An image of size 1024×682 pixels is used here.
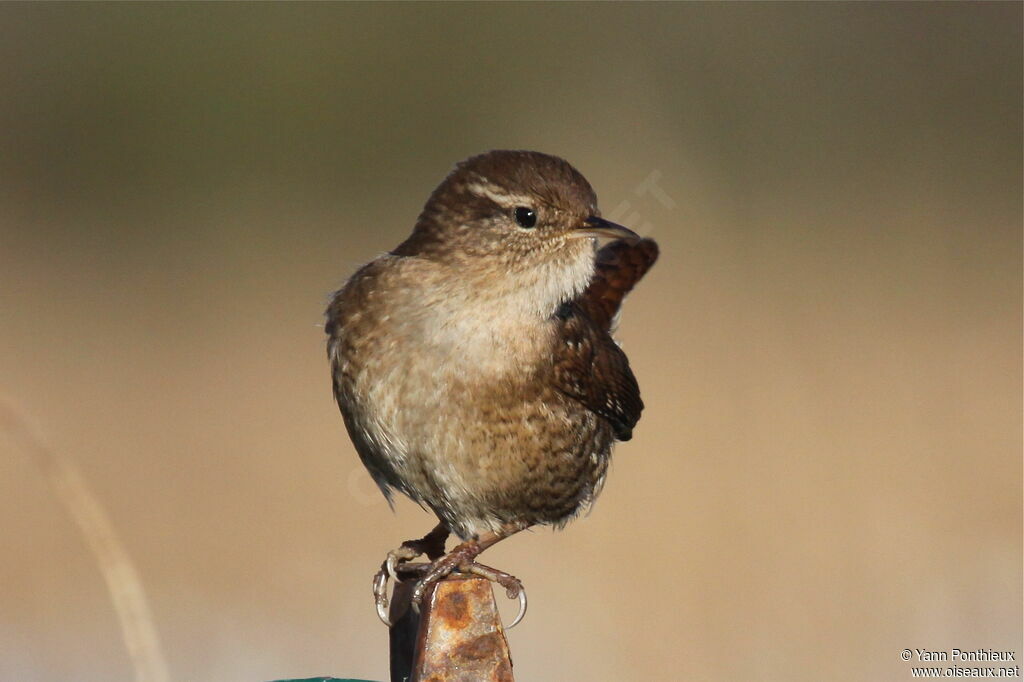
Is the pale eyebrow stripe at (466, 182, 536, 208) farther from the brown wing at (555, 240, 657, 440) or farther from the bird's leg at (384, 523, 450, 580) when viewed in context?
the bird's leg at (384, 523, 450, 580)

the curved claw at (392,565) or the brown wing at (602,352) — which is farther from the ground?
the brown wing at (602,352)

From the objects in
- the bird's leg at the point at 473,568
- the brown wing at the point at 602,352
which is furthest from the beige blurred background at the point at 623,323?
the brown wing at the point at 602,352

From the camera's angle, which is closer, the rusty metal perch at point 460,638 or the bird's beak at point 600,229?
the rusty metal perch at point 460,638

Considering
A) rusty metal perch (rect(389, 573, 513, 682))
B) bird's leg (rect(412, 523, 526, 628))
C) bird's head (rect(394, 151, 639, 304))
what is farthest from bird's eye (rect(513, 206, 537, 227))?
rusty metal perch (rect(389, 573, 513, 682))

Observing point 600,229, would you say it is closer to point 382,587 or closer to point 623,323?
point 382,587

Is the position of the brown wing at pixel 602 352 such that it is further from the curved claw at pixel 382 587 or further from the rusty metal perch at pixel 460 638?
the rusty metal perch at pixel 460 638

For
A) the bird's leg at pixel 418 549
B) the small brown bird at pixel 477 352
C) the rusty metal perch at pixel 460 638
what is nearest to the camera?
the rusty metal perch at pixel 460 638
